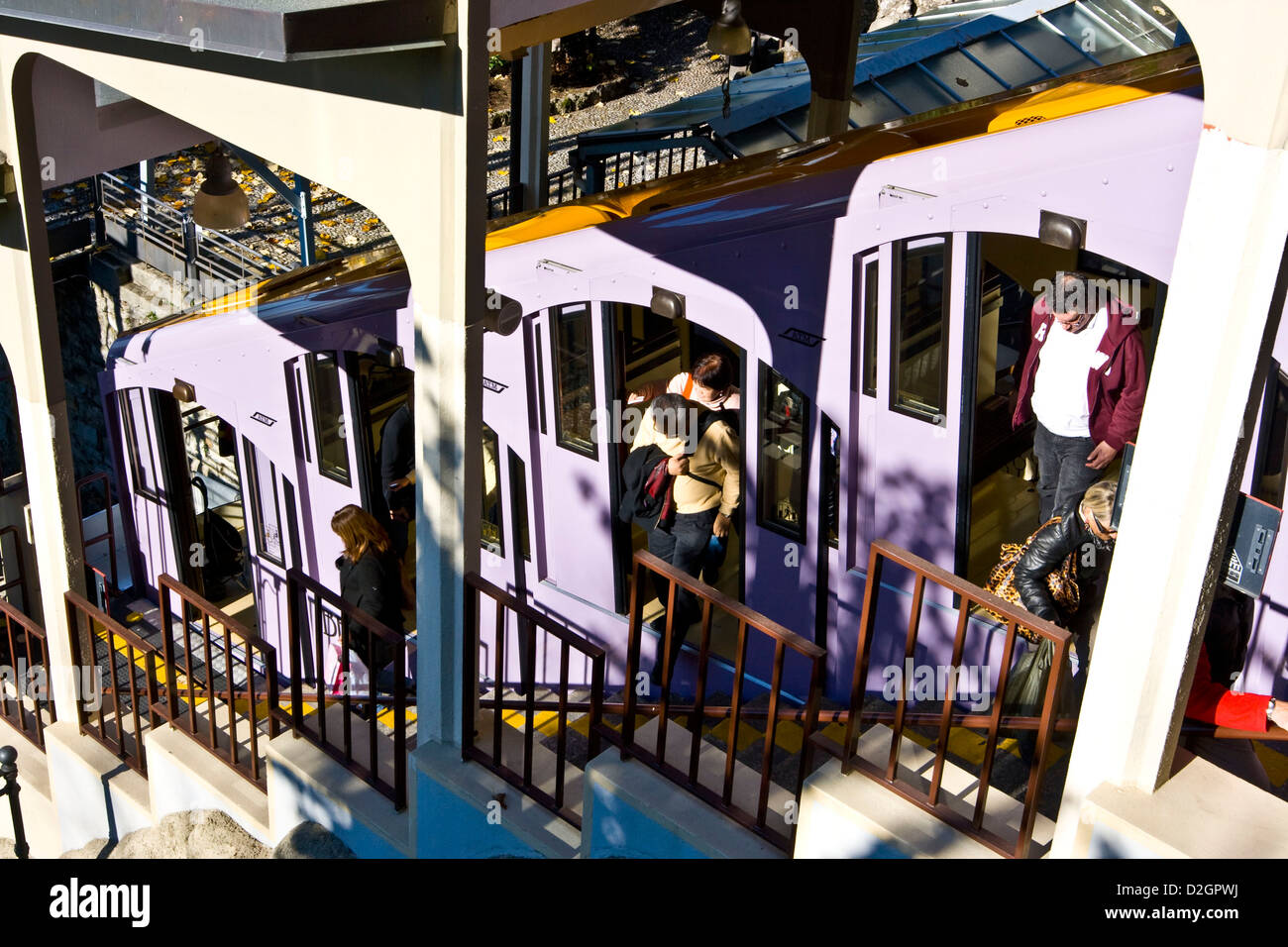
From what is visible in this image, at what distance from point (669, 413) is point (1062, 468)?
5.64ft

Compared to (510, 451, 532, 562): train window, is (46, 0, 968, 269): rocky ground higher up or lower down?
lower down

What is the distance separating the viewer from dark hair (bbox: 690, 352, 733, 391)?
6012 mm

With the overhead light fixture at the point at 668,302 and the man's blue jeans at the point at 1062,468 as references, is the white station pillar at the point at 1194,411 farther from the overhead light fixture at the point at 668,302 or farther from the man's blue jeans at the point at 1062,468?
the overhead light fixture at the point at 668,302

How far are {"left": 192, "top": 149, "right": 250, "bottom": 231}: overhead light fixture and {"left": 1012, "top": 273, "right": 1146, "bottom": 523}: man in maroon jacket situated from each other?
5.18 meters

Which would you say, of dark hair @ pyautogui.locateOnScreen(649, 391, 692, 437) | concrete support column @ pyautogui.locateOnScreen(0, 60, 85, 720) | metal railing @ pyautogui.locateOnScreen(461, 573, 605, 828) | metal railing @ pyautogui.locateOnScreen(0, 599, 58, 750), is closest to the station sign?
metal railing @ pyautogui.locateOnScreen(461, 573, 605, 828)

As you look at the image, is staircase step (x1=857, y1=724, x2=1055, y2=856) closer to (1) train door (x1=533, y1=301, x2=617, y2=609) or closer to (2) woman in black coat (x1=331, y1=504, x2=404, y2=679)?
(1) train door (x1=533, y1=301, x2=617, y2=609)

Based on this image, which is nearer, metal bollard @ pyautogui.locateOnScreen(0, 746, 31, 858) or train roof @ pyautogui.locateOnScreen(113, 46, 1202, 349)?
train roof @ pyautogui.locateOnScreen(113, 46, 1202, 349)

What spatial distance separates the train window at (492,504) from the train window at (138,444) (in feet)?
9.03

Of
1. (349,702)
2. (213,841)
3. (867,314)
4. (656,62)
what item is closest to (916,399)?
(867,314)

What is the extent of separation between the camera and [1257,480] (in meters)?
4.91

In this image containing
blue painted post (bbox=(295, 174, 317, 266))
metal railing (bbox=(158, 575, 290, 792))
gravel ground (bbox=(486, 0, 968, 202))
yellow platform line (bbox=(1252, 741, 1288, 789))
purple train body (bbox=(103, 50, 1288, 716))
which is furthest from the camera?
gravel ground (bbox=(486, 0, 968, 202))

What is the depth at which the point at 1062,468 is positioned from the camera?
18.7 feet

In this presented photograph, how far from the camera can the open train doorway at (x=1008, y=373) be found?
6258mm
